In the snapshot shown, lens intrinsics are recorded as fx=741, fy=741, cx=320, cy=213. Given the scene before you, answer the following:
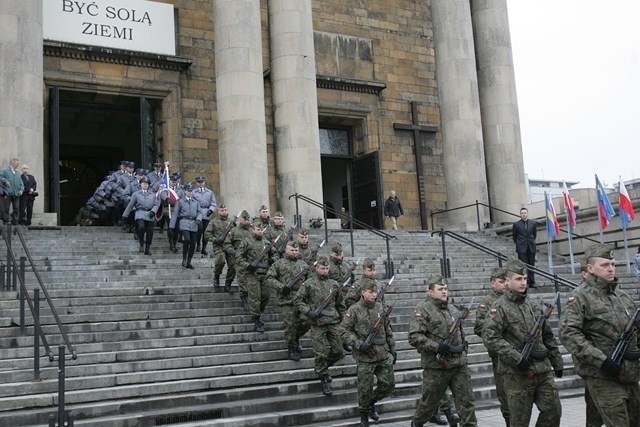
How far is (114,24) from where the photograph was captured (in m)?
19.1

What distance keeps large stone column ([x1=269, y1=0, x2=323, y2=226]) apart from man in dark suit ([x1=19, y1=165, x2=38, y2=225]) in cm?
616

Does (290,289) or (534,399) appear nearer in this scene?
(534,399)

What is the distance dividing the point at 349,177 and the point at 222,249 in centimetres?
1191

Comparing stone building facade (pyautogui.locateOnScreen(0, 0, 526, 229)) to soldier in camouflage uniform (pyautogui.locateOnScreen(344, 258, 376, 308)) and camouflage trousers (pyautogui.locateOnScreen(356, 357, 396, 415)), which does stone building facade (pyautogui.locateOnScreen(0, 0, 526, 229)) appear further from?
camouflage trousers (pyautogui.locateOnScreen(356, 357, 396, 415))

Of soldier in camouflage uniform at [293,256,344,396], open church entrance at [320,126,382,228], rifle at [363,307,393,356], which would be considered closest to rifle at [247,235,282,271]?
soldier in camouflage uniform at [293,256,344,396]

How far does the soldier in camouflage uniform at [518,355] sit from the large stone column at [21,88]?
11.8 metres

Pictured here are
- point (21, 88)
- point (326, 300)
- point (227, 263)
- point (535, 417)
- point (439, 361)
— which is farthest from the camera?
point (21, 88)

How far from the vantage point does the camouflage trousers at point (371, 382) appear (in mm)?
7828

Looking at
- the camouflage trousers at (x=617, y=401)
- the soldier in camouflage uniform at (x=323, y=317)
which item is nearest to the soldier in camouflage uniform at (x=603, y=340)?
the camouflage trousers at (x=617, y=401)

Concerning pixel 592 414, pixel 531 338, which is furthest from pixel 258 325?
pixel 592 414

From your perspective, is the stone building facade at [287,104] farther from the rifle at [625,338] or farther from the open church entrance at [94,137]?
the rifle at [625,338]

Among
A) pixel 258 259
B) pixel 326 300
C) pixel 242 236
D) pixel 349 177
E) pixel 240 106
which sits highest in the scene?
pixel 240 106

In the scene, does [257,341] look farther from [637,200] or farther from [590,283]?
[637,200]

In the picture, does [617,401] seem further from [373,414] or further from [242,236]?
[242,236]
